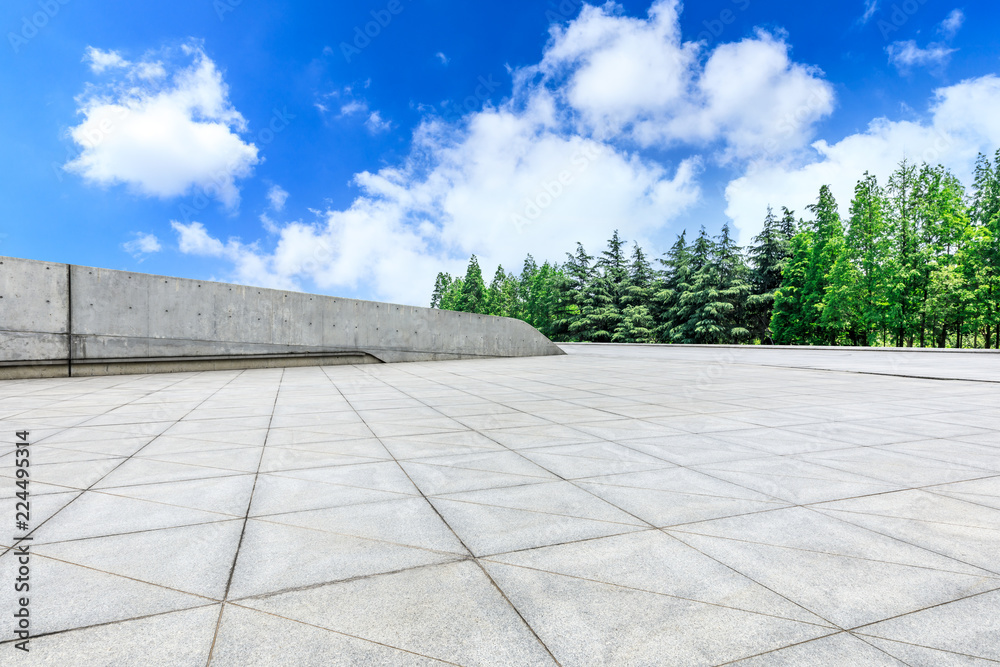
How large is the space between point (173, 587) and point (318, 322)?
1326 centimetres

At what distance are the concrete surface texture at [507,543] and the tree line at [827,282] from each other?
3587cm

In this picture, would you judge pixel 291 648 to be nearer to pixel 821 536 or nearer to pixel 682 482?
pixel 821 536

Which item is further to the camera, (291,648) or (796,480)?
(796,480)

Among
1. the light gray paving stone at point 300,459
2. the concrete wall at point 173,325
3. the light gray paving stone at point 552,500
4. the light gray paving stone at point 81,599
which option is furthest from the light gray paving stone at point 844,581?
the concrete wall at point 173,325

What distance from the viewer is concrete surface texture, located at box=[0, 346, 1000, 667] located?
1727 millimetres

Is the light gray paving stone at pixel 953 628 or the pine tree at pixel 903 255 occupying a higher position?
the pine tree at pixel 903 255

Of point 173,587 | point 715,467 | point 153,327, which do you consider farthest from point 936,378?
point 153,327

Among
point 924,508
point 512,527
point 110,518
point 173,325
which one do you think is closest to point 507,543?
point 512,527

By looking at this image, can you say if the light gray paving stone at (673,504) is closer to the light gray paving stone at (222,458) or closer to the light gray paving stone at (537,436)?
the light gray paving stone at (537,436)

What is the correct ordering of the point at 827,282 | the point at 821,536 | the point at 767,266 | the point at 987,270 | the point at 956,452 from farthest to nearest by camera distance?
the point at 767,266
the point at 827,282
the point at 987,270
the point at 956,452
the point at 821,536

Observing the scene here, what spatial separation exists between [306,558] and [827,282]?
46.6 m

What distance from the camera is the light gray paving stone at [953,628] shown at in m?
1.72

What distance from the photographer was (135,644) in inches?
66.6

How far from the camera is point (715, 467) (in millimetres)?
3887
